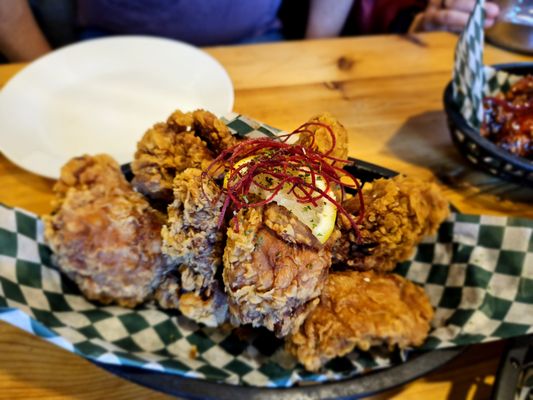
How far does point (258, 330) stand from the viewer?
46.4 inches

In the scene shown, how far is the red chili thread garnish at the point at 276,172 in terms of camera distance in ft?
2.88

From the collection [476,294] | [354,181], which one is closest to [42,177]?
[354,181]

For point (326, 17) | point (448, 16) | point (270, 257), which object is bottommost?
point (270, 257)

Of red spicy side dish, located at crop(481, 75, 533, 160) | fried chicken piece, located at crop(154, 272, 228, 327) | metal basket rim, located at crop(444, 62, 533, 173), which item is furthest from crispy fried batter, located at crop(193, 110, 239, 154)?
red spicy side dish, located at crop(481, 75, 533, 160)

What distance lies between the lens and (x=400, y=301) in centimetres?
115

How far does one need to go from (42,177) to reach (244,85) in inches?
35.6

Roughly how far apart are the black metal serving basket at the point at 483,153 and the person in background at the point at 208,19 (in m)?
0.98

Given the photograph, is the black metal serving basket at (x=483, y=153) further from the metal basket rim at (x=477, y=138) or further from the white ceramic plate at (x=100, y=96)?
the white ceramic plate at (x=100, y=96)

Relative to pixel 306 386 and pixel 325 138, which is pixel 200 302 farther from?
pixel 325 138

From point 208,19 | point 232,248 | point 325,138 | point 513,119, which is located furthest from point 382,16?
point 232,248

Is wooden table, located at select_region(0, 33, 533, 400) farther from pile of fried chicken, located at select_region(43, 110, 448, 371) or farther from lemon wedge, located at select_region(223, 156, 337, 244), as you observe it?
lemon wedge, located at select_region(223, 156, 337, 244)

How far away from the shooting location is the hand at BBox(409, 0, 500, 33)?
233 cm

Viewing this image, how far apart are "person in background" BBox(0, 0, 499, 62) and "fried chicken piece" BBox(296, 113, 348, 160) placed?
153 centimetres

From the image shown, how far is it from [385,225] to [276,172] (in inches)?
13.1
